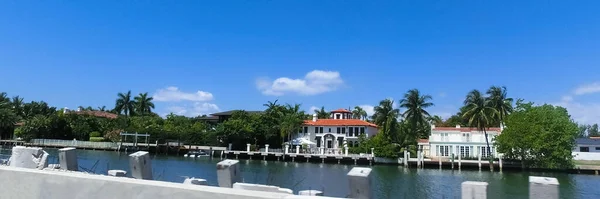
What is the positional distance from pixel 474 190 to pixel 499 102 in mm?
67913

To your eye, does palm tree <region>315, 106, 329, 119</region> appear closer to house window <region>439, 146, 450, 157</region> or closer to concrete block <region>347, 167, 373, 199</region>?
house window <region>439, 146, 450, 157</region>

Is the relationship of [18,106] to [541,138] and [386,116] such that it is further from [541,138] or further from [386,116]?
[541,138]

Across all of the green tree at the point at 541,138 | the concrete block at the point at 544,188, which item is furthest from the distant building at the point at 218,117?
the concrete block at the point at 544,188

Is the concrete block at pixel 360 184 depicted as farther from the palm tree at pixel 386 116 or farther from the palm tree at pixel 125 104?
the palm tree at pixel 125 104

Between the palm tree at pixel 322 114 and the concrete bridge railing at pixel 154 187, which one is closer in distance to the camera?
the concrete bridge railing at pixel 154 187

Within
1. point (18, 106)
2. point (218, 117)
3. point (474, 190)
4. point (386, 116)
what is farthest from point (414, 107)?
point (18, 106)

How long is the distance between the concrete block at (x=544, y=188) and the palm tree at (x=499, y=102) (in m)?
65.9

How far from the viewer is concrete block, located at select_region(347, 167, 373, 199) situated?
5137 millimetres

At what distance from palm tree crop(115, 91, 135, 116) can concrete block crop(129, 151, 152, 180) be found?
91.6 metres

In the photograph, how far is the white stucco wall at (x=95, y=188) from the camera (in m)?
4.50

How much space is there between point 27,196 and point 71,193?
77cm

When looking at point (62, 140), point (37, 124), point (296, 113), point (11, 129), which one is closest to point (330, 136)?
point (296, 113)

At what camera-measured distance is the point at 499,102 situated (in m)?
66.2

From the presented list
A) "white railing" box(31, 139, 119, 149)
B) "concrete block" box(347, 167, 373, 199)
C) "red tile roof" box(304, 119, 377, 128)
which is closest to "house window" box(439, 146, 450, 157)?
"red tile roof" box(304, 119, 377, 128)
